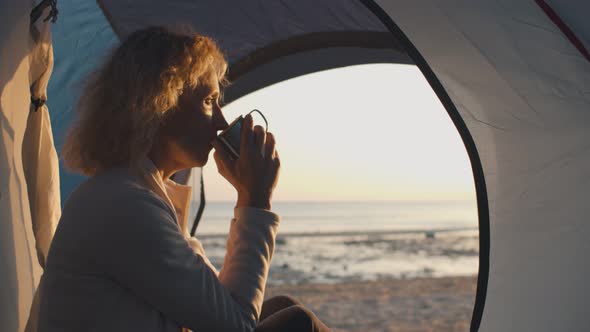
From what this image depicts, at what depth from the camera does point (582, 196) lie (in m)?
1.68

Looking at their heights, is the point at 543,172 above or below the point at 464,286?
above

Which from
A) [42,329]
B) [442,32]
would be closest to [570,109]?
[442,32]

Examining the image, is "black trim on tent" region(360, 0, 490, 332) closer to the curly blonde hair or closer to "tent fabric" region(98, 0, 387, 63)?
the curly blonde hair

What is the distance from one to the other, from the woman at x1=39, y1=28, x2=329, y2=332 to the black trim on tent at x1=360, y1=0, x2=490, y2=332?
0.70 meters

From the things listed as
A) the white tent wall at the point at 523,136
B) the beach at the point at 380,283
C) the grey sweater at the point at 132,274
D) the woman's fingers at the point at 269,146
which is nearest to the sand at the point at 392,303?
the beach at the point at 380,283

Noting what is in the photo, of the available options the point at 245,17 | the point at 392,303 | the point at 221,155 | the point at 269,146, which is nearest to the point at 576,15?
the point at 269,146

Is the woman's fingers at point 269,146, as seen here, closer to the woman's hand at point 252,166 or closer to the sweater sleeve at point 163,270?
the woman's hand at point 252,166

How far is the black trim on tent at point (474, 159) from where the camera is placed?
197 cm

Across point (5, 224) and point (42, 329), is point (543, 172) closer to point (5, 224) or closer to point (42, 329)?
point (42, 329)

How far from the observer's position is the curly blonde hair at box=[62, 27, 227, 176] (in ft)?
4.68

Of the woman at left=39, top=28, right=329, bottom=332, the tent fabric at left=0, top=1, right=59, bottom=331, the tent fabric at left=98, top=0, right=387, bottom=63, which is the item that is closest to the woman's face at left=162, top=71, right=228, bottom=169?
the woman at left=39, top=28, right=329, bottom=332

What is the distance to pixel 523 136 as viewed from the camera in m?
1.81

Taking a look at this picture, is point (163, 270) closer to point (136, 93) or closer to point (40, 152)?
point (136, 93)

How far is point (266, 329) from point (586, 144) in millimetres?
1033
